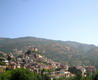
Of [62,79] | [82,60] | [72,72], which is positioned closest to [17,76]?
[62,79]

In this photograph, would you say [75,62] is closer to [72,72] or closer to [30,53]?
[30,53]

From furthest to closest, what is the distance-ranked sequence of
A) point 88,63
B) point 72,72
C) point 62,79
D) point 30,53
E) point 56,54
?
1. point 56,54
2. point 88,63
3. point 30,53
4. point 72,72
5. point 62,79

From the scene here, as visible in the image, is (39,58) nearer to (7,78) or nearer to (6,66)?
(6,66)

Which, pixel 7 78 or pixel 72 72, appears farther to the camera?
pixel 72 72

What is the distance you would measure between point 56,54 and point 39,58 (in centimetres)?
Answer: 7021

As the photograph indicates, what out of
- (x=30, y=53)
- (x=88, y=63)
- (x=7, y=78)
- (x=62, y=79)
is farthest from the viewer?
(x=88, y=63)

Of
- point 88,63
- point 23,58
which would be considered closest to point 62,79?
point 23,58

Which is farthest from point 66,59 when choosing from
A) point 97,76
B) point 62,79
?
point 97,76

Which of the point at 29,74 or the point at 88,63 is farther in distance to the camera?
the point at 88,63

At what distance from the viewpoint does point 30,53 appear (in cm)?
12638

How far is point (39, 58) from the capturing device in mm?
120562

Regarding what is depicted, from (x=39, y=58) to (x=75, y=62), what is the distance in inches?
1637

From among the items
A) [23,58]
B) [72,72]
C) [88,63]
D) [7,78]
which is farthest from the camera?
[88,63]

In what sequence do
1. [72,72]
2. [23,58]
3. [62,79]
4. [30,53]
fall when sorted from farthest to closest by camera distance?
[30,53] → [23,58] → [72,72] → [62,79]
